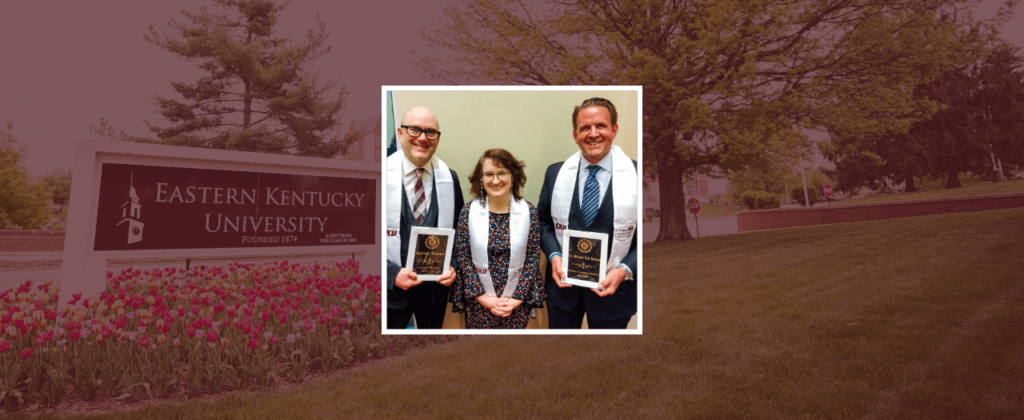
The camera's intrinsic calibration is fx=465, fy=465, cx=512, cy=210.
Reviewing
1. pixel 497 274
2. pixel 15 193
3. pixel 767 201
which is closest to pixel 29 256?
pixel 15 193

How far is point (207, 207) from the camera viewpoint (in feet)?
20.2

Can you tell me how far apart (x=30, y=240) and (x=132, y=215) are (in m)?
19.8

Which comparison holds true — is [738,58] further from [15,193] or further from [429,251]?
[15,193]

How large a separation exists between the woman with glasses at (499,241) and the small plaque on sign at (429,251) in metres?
0.07

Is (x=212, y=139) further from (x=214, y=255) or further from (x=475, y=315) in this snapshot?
(x=475, y=315)

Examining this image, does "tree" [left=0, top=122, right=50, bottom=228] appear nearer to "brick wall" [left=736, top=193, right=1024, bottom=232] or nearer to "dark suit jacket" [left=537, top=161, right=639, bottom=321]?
"dark suit jacket" [left=537, top=161, right=639, bottom=321]

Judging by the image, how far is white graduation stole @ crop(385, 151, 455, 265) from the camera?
2635mm

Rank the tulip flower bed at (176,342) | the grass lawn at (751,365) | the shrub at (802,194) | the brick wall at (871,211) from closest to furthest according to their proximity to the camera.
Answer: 1. the grass lawn at (751,365)
2. the tulip flower bed at (176,342)
3. the brick wall at (871,211)
4. the shrub at (802,194)

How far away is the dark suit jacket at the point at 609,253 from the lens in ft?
8.56

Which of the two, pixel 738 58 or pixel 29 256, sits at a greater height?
pixel 738 58

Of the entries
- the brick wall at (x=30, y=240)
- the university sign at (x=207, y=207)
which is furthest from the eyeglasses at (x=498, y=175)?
the brick wall at (x=30, y=240)

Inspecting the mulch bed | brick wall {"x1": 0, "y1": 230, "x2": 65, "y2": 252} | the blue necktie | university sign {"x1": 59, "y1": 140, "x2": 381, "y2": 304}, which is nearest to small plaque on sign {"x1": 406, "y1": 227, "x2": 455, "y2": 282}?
the blue necktie

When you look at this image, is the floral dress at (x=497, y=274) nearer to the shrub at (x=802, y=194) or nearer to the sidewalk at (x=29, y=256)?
the sidewalk at (x=29, y=256)

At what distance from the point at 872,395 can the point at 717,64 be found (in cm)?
1084
